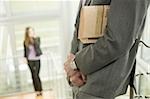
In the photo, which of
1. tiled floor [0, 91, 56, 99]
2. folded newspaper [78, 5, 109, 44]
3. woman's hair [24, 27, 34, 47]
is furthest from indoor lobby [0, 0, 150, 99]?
folded newspaper [78, 5, 109, 44]

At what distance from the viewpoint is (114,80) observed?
99 centimetres

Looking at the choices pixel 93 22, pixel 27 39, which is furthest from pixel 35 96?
pixel 93 22

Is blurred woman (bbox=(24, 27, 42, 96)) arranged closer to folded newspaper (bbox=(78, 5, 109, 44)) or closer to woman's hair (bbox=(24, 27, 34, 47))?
woman's hair (bbox=(24, 27, 34, 47))

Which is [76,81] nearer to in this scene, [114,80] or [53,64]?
[114,80]

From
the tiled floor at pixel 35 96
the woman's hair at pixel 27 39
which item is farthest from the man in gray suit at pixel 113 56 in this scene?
the tiled floor at pixel 35 96

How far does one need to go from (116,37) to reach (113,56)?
8cm

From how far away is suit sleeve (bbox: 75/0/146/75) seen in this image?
2.89 ft

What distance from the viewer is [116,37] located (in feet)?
2.95

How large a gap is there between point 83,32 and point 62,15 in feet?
6.11

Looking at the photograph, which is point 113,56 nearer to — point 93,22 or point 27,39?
point 93,22

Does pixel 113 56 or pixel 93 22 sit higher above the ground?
pixel 93 22

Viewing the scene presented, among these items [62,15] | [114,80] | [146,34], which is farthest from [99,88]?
[62,15]

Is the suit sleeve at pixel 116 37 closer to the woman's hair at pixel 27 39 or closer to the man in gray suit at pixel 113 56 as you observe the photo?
the man in gray suit at pixel 113 56

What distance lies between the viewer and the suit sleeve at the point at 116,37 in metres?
0.88
